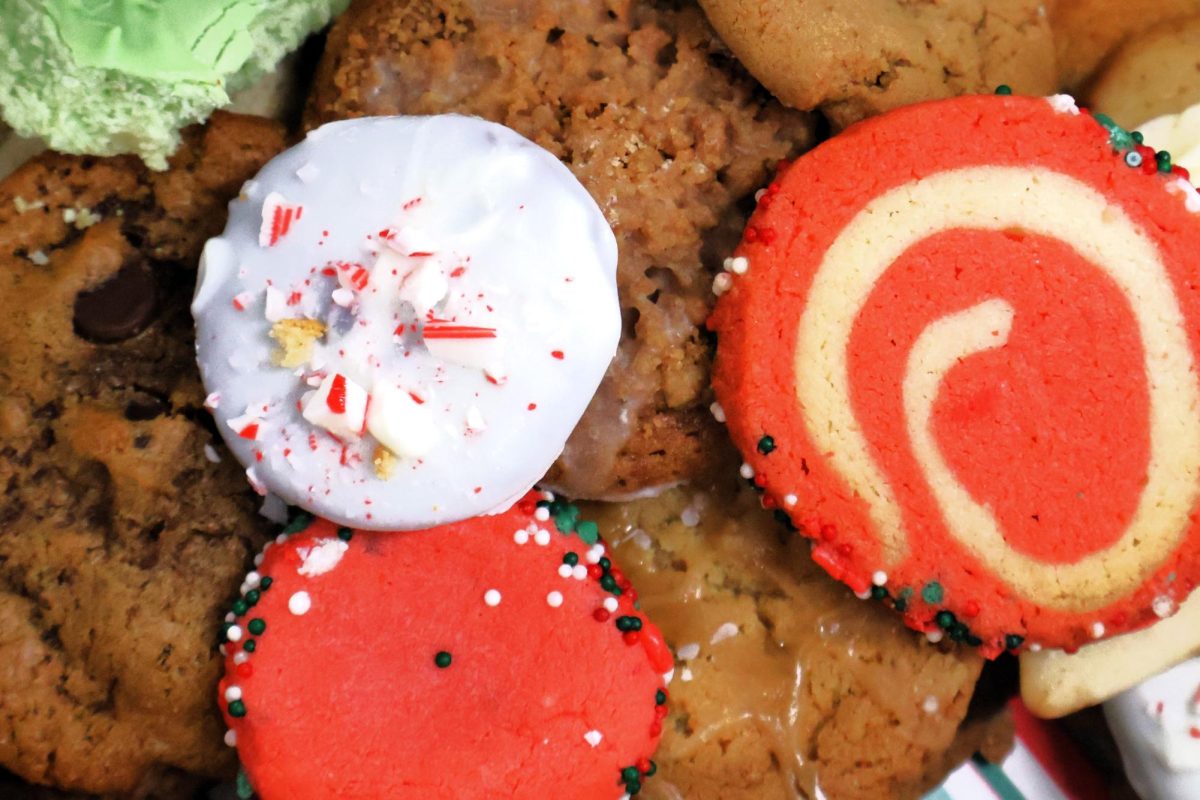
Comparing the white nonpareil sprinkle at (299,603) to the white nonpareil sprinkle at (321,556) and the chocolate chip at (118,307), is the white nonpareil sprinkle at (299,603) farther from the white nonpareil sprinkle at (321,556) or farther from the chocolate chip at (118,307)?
the chocolate chip at (118,307)

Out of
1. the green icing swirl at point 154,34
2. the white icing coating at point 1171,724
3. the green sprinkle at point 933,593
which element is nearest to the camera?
the green icing swirl at point 154,34

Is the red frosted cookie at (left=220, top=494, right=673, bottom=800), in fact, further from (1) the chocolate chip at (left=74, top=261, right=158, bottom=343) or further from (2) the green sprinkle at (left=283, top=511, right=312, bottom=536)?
(1) the chocolate chip at (left=74, top=261, right=158, bottom=343)

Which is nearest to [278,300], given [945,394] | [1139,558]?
[945,394]

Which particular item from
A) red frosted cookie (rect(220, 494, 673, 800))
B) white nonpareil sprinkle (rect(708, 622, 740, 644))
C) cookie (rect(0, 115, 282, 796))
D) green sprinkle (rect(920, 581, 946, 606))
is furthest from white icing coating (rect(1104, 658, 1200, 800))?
cookie (rect(0, 115, 282, 796))

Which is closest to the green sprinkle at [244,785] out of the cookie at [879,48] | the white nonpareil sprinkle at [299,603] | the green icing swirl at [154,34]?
the white nonpareil sprinkle at [299,603]

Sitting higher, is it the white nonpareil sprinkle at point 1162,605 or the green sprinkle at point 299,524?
the white nonpareil sprinkle at point 1162,605

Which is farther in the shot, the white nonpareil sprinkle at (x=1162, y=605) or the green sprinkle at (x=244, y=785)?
the white nonpareil sprinkle at (x=1162, y=605)

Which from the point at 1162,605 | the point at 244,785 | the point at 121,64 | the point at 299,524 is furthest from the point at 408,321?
the point at 1162,605
